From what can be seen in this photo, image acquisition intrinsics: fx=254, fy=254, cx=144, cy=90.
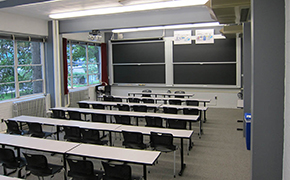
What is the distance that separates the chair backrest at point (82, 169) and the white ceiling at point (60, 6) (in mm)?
4268

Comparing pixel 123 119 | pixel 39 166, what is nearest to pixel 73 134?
pixel 123 119

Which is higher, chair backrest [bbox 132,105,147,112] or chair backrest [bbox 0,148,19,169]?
chair backrest [bbox 132,105,147,112]

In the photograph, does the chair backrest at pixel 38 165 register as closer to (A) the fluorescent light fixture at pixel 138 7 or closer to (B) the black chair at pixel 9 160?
(B) the black chair at pixel 9 160

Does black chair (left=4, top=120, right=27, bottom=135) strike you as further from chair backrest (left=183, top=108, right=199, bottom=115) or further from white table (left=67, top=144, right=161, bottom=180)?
chair backrest (left=183, top=108, right=199, bottom=115)

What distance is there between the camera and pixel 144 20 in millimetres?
8078

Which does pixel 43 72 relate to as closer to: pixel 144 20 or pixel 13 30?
pixel 13 30

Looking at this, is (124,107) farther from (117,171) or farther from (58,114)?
(117,171)

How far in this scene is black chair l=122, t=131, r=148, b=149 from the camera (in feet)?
15.2

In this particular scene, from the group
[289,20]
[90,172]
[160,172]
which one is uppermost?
[289,20]

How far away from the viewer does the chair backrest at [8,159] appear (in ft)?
13.2

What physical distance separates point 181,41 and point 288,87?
8512mm

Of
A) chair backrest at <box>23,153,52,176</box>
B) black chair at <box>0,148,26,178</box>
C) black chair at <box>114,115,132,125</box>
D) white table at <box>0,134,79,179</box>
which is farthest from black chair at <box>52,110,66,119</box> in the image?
chair backrest at <box>23,153,52,176</box>

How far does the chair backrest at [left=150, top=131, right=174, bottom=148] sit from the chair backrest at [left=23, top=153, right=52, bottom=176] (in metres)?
1.78

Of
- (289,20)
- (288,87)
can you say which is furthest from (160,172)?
(289,20)
